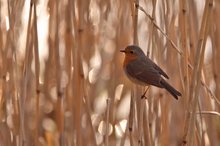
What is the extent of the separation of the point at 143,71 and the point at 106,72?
3.04ft

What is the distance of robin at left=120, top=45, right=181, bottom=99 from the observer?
77.4 inches

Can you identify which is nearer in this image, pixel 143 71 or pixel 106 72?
pixel 143 71

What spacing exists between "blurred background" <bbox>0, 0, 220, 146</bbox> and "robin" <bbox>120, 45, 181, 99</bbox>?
0.14 feet

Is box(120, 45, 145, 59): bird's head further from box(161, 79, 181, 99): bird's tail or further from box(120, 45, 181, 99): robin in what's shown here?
box(161, 79, 181, 99): bird's tail

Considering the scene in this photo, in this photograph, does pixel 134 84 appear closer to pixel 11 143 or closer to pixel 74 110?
pixel 74 110

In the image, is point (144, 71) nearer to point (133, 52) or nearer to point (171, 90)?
point (133, 52)

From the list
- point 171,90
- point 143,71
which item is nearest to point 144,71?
point 143,71

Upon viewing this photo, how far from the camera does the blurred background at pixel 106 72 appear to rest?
1.82 metres

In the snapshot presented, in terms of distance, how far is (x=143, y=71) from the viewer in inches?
83.0

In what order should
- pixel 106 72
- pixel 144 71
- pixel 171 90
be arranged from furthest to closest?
pixel 106 72
pixel 144 71
pixel 171 90

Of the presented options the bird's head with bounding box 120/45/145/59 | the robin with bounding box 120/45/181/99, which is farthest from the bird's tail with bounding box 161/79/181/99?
the bird's head with bounding box 120/45/145/59

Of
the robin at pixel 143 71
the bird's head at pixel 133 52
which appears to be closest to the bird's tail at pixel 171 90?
the robin at pixel 143 71

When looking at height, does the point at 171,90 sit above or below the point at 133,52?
below

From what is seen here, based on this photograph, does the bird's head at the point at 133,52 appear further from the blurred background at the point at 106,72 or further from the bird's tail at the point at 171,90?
the bird's tail at the point at 171,90
